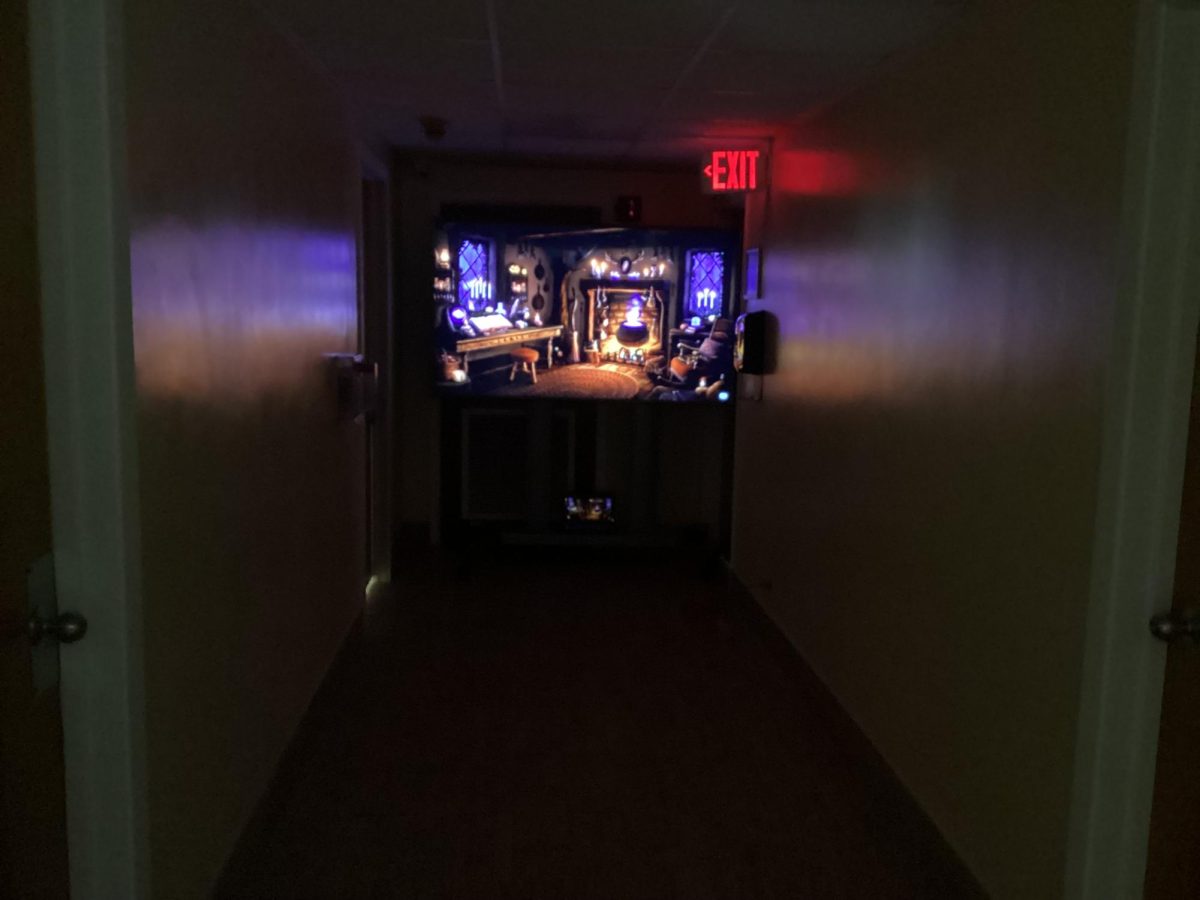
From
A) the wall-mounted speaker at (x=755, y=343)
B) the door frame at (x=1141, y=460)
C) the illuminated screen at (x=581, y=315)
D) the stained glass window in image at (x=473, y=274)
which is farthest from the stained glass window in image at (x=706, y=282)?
the door frame at (x=1141, y=460)

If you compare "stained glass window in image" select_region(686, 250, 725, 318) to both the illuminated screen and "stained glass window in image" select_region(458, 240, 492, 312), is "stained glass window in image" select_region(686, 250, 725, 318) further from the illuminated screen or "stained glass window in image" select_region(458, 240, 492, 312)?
"stained glass window in image" select_region(458, 240, 492, 312)

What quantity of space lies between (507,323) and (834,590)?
258 centimetres

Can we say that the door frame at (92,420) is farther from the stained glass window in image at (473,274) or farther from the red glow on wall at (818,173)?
the stained glass window in image at (473,274)

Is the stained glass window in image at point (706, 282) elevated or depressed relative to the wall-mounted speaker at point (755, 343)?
elevated

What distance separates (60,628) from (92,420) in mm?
331

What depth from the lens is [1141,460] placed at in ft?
5.74

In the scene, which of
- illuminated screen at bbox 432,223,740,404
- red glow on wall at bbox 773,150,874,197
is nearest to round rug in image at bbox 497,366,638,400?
illuminated screen at bbox 432,223,740,404

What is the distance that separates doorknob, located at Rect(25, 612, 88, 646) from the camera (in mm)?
1502

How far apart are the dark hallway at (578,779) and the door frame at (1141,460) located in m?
0.59

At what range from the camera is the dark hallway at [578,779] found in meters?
2.52

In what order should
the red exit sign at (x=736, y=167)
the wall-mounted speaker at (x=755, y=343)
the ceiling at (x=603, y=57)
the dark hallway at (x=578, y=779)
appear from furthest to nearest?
the wall-mounted speaker at (x=755, y=343) → the red exit sign at (x=736, y=167) → the ceiling at (x=603, y=57) → the dark hallway at (x=578, y=779)

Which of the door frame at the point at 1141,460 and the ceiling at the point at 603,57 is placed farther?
the ceiling at the point at 603,57

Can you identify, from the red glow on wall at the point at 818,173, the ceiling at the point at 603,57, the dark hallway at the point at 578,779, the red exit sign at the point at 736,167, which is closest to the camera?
the dark hallway at the point at 578,779

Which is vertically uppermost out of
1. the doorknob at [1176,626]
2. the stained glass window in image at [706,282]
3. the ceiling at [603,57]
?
the ceiling at [603,57]
